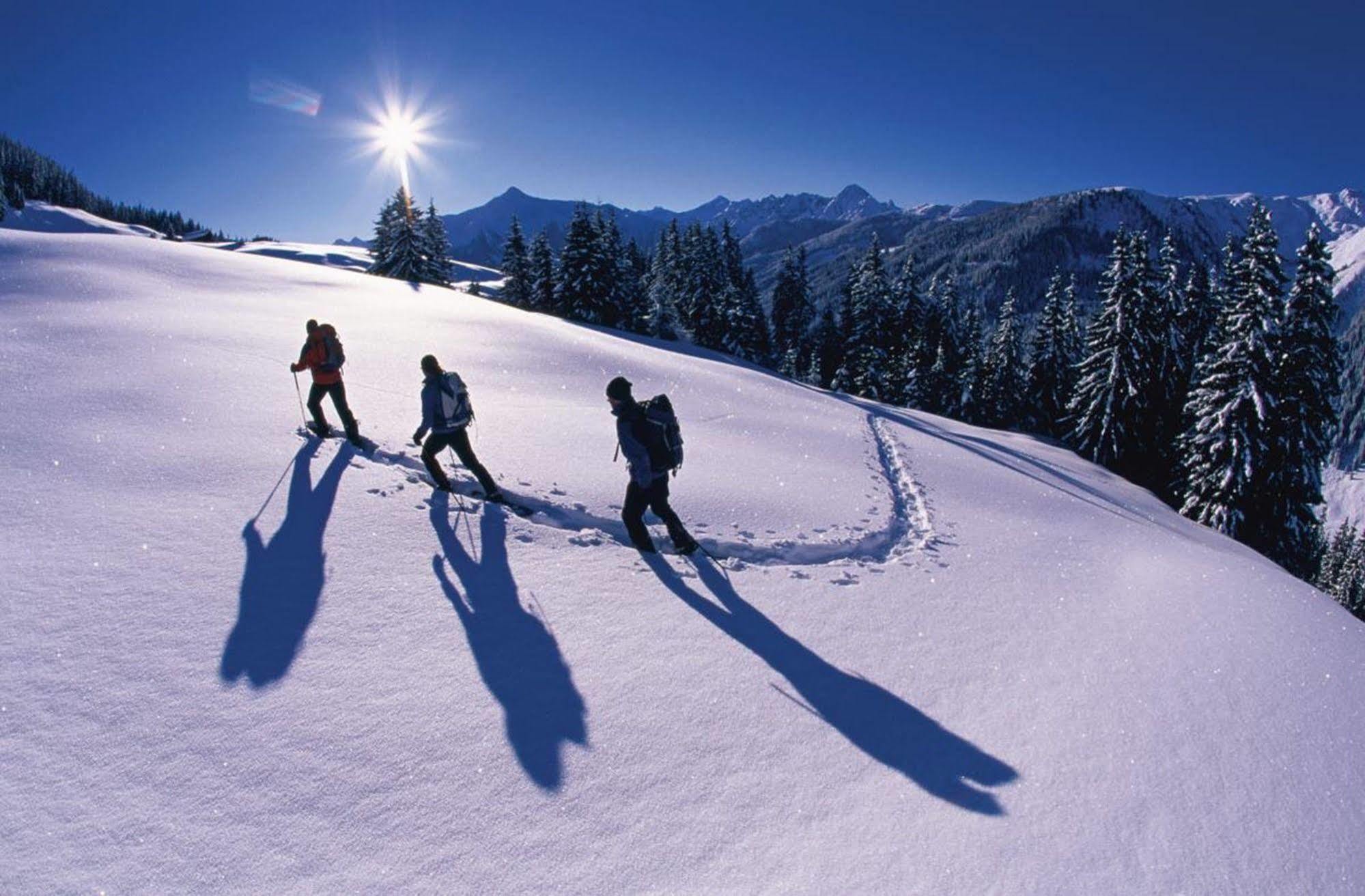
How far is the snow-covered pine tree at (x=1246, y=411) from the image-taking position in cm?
2242

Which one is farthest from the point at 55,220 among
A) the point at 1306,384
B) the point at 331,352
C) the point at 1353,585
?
the point at 1353,585

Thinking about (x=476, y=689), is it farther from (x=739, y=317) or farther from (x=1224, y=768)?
(x=739, y=317)

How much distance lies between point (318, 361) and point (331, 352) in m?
0.21

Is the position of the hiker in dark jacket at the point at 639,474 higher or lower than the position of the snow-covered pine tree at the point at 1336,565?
higher

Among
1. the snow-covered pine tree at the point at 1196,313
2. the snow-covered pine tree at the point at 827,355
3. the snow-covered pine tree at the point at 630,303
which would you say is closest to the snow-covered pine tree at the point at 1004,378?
the snow-covered pine tree at the point at 1196,313

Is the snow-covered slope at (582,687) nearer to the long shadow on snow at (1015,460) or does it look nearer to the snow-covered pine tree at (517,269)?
the long shadow on snow at (1015,460)

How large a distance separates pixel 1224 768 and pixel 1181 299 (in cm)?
4053

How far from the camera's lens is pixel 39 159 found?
120188 millimetres

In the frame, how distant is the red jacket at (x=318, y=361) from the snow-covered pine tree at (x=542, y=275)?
1485 inches

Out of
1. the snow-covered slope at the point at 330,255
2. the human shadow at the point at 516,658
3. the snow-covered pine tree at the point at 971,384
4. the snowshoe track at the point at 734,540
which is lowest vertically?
the human shadow at the point at 516,658

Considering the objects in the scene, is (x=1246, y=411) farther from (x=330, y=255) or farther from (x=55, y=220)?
(x=55, y=220)

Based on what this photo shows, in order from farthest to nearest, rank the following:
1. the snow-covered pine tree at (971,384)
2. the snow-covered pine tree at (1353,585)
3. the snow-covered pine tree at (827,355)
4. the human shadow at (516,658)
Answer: the snow-covered pine tree at (1353,585), the snow-covered pine tree at (827,355), the snow-covered pine tree at (971,384), the human shadow at (516,658)

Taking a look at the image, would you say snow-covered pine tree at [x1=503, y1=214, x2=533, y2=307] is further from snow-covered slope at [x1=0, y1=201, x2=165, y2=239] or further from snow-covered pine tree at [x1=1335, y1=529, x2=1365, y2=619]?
snow-covered pine tree at [x1=1335, y1=529, x2=1365, y2=619]

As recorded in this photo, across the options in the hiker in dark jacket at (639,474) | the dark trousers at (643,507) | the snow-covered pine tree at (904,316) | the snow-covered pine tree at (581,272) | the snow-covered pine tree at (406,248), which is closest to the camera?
the hiker in dark jacket at (639,474)
